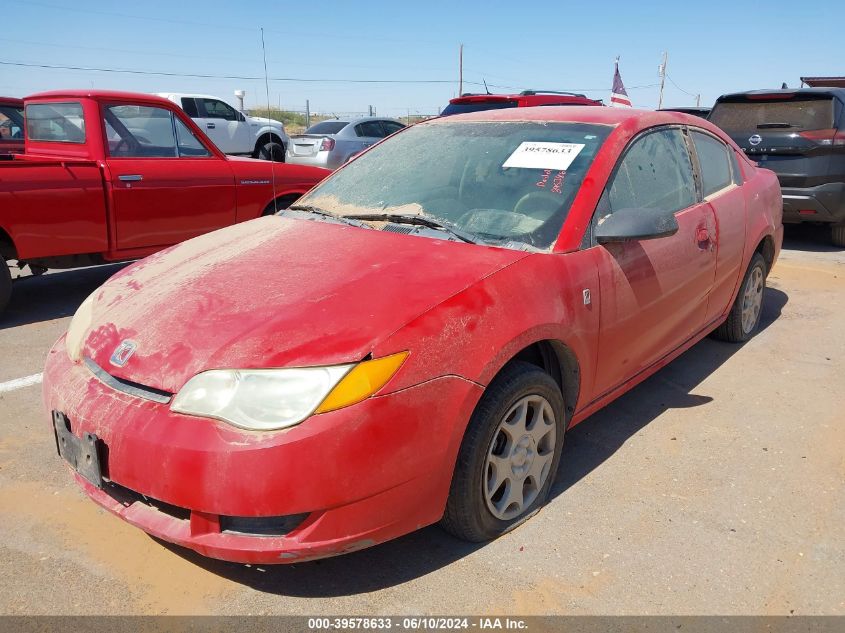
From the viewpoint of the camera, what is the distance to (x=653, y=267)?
3264mm

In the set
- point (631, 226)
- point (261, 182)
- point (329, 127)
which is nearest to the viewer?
point (631, 226)

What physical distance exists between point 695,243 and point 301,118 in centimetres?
6022

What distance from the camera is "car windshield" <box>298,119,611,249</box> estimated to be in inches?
118

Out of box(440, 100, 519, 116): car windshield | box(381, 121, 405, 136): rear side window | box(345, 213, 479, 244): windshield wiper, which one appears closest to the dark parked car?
box(440, 100, 519, 116): car windshield

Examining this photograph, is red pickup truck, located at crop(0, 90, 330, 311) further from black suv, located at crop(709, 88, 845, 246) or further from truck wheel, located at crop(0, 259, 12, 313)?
black suv, located at crop(709, 88, 845, 246)

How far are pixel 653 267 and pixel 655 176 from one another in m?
0.55

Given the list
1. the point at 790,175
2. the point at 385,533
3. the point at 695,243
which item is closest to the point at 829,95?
the point at 790,175

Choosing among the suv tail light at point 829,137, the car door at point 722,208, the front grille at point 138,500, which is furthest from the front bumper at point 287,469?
the suv tail light at point 829,137

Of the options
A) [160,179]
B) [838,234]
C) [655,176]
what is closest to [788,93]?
[838,234]

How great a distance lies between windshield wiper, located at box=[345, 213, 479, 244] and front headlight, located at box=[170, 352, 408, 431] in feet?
3.06

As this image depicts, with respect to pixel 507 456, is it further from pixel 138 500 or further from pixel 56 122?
pixel 56 122

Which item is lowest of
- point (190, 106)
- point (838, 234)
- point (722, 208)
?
point (838, 234)

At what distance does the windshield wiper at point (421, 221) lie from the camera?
9.58 feet

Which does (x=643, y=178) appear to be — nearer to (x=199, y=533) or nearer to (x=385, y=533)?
(x=385, y=533)
